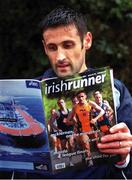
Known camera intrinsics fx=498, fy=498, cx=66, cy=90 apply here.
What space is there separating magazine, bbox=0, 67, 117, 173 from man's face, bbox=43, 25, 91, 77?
0.10 metres

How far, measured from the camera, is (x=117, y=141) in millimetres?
1385

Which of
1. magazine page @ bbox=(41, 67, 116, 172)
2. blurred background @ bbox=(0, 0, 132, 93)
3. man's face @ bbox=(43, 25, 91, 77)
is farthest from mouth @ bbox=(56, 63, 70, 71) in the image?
blurred background @ bbox=(0, 0, 132, 93)

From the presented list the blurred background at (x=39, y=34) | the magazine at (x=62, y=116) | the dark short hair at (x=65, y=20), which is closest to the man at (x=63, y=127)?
the magazine at (x=62, y=116)

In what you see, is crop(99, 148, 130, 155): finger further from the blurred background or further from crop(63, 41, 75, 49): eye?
the blurred background

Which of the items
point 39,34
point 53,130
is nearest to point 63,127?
point 53,130

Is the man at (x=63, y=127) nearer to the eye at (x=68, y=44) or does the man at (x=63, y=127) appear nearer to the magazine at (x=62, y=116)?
the magazine at (x=62, y=116)

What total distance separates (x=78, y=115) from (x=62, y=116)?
44mm

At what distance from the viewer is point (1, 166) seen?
141cm

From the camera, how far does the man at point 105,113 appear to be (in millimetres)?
1370

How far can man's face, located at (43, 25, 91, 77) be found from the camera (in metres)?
1.46

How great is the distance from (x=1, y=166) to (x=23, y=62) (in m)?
1.97

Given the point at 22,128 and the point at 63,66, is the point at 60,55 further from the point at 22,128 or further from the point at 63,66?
the point at 22,128

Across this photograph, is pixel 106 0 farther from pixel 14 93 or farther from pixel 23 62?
pixel 14 93

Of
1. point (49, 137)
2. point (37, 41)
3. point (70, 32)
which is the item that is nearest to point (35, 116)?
point (49, 137)
